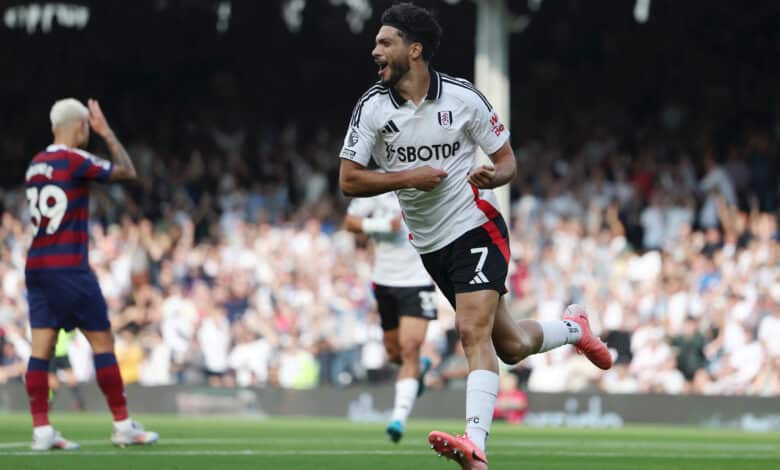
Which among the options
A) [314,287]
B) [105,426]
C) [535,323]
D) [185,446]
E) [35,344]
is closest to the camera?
[535,323]

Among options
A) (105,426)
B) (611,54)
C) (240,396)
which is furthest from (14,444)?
(611,54)

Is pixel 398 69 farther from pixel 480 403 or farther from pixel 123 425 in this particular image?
pixel 123 425

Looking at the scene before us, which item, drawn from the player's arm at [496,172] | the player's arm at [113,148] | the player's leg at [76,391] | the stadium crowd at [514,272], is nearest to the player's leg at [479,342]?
the player's arm at [496,172]

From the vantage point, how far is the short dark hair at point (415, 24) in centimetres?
821

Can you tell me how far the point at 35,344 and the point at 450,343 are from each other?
10.7 m

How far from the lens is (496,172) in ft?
26.4

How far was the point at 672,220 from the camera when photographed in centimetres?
2142

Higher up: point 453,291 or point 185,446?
point 453,291

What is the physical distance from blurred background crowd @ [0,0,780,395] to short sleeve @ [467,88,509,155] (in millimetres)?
11061

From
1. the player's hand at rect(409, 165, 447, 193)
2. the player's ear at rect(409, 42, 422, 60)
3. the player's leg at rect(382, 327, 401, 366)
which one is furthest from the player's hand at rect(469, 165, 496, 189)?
the player's leg at rect(382, 327, 401, 366)

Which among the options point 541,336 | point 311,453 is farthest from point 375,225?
point 541,336

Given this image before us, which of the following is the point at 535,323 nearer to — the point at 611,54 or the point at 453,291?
the point at 453,291

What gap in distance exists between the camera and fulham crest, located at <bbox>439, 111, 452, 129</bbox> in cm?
822

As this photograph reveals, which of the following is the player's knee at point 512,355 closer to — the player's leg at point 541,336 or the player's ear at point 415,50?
the player's leg at point 541,336
